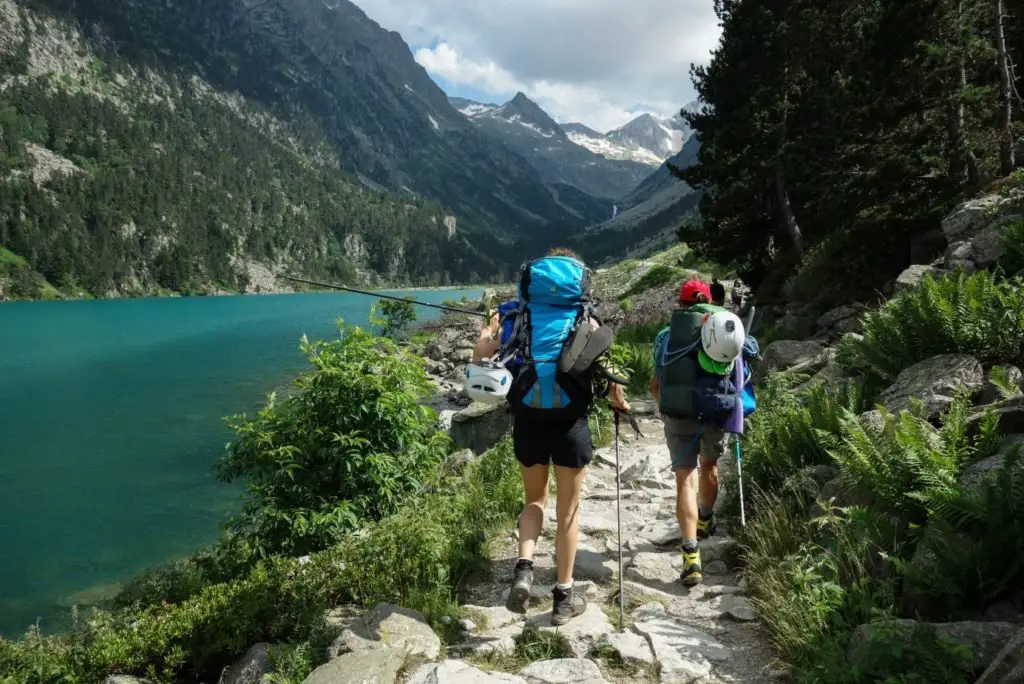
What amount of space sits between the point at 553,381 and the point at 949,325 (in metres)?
4.19

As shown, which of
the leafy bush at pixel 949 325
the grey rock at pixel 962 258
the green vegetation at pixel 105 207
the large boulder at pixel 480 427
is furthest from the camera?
the green vegetation at pixel 105 207

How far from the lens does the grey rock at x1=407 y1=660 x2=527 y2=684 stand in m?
3.72

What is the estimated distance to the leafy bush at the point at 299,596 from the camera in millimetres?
5238

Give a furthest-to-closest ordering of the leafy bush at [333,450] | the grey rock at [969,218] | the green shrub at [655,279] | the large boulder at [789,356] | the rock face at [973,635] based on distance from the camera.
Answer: the green shrub at [655,279] < the large boulder at [789,356] < the grey rock at [969,218] < the leafy bush at [333,450] < the rock face at [973,635]

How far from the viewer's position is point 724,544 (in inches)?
214

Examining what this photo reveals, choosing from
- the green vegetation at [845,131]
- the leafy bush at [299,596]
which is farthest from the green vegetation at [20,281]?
the leafy bush at [299,596]

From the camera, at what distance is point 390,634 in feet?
14.2

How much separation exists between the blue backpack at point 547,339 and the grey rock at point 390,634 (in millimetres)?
1677

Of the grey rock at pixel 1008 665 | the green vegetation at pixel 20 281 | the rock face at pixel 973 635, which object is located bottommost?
the rock face at pixel 973 635

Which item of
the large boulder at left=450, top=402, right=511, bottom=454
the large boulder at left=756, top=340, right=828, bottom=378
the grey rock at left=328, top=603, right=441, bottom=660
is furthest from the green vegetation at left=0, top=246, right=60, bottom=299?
the grey rock at left=328, top=603, right=441, bottom=660

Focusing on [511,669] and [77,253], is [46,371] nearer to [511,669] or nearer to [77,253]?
[511,669]

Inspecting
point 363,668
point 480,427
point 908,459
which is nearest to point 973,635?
point 908,459

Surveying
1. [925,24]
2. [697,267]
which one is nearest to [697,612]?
[925,24]

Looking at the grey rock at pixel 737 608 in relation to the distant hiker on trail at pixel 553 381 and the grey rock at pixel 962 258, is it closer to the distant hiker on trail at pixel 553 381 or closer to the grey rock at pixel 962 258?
the distant hiker on trail at pixel 553 381
